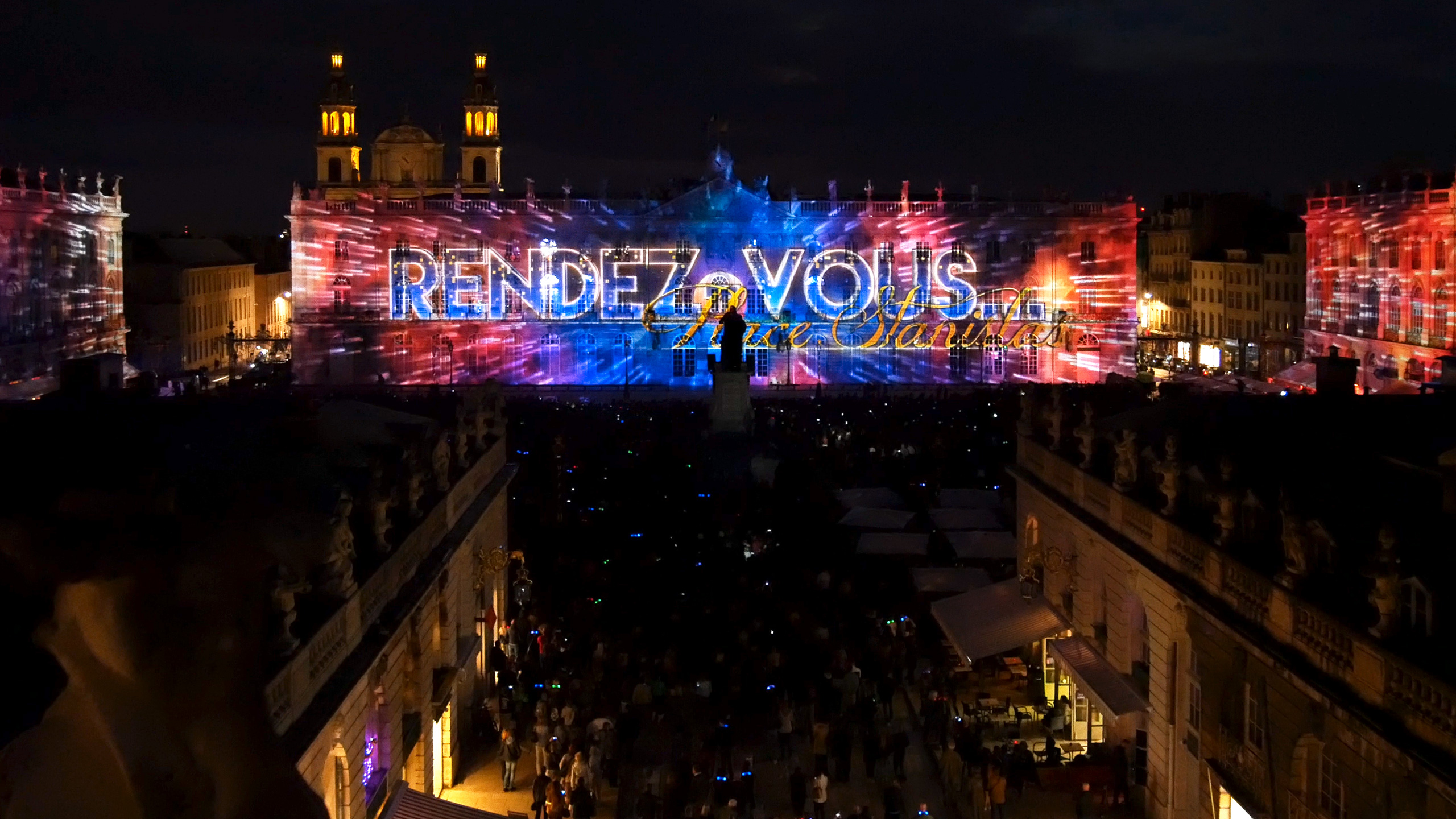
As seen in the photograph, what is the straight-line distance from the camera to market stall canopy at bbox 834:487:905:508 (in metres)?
31.8

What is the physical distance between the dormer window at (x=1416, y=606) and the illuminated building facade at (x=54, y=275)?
47737 mm

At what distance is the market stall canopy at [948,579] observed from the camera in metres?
25.8

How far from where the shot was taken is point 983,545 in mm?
28312

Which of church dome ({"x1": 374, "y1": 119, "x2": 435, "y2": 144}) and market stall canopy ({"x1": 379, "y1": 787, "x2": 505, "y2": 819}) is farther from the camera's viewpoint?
church dome ({"x1": 374, "y1": 119, "x2": 435, "y2": 144})

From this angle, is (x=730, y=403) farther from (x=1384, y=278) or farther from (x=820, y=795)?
(x=1384, y=278)

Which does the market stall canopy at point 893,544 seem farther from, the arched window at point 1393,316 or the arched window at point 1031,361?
the arched window at point 1031,361

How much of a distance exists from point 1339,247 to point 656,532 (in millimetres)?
44960

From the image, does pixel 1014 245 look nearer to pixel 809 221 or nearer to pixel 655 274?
pixel 809 221

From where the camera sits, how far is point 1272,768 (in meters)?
14.0

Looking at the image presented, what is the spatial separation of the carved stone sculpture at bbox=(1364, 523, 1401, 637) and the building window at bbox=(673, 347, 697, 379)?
207ft

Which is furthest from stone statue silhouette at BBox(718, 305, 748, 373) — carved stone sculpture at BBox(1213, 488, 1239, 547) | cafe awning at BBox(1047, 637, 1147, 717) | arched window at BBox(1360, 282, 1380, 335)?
carved stone sculpture at BBox(1213, 488, 1239, 547)

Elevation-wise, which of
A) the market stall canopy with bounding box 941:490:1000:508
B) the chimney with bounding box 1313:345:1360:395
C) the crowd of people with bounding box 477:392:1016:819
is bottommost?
the crowd of people with bounding box 477:392:1016:819

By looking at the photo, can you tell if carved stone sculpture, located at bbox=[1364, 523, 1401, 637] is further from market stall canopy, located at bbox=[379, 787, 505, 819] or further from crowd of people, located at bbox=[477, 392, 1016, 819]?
market stall canopy, located at bbox=[379, 787, 505, 819]

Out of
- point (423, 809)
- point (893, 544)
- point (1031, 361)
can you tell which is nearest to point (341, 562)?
point (423, 809)
